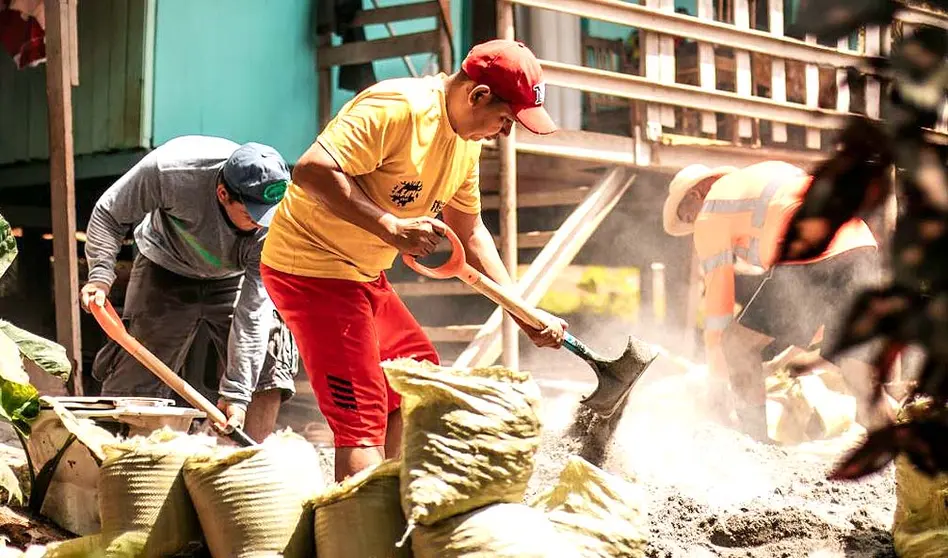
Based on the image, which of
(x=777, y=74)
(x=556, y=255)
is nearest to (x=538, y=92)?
(x=556, y=255)

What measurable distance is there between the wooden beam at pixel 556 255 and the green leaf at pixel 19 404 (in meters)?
3.43

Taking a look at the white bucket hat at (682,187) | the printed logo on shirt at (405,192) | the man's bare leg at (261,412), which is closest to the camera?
the printed logo on shirt at (405,192)

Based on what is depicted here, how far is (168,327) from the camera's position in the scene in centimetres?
511

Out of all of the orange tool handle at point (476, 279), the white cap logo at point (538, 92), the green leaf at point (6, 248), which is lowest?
the orange tool handle at point (476, 279)

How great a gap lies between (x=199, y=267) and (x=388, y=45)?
3002 mm

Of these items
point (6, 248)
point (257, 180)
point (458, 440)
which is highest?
point (257, 180)

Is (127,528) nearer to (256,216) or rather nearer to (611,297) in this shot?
(256,216)

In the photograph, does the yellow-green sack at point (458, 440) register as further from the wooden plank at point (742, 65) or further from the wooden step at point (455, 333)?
the wooden plank at point (742, 65)

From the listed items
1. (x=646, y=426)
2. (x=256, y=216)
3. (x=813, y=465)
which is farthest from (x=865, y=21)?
(x=646, y=426)

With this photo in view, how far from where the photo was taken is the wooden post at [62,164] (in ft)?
17.1

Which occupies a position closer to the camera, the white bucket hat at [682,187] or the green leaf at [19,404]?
the green leaf at [19,404]

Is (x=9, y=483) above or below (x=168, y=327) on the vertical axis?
below

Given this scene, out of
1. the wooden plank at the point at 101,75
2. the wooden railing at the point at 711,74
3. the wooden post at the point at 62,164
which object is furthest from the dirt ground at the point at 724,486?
the wooden plank at the point at 101,75

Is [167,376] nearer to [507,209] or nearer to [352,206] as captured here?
[352,206]
